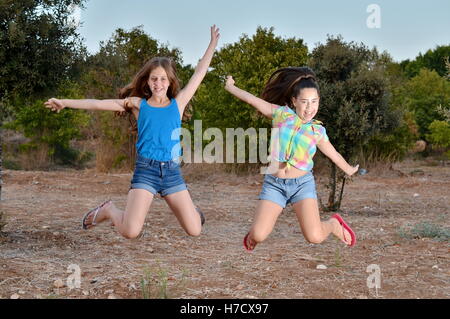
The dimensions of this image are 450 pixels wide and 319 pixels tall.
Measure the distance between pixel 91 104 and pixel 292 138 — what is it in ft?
5.97

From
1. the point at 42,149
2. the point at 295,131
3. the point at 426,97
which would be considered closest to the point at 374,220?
the point at 295,131

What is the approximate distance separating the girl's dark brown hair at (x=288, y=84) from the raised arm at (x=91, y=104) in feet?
4.23

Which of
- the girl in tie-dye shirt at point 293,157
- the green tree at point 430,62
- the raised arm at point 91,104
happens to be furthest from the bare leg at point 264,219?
the green tree at point 430,62

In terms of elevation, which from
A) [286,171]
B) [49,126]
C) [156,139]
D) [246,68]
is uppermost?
[246,68]

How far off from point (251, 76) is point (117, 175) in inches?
165

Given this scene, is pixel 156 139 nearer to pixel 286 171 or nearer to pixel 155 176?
pixel 155 176

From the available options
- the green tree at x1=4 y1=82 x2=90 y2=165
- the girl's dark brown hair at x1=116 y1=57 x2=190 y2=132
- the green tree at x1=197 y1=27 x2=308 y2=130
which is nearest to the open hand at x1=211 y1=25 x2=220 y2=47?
the girl's dark brown hair at x1=116 y1=57 x2=190 y2=132

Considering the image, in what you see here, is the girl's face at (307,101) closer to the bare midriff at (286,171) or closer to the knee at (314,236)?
the bare midriff at (286,171)

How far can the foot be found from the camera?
19.0 feet

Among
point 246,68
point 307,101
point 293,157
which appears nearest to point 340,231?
point 293,157

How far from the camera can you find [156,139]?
5332 millimetres
